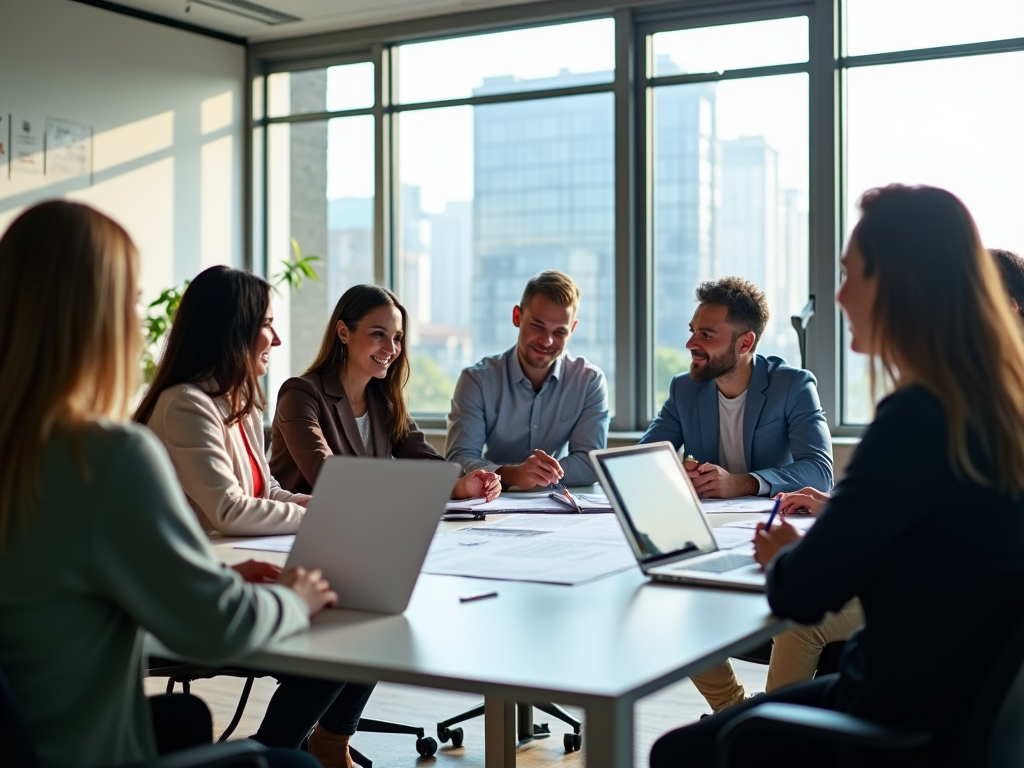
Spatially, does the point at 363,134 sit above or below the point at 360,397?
above

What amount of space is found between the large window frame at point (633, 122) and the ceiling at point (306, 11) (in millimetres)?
72

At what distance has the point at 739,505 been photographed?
2916 millimetres

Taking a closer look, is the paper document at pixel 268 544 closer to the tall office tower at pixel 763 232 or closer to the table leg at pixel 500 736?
the table leg at pixel 500 736

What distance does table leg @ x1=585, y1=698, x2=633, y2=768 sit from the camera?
1.25 meters

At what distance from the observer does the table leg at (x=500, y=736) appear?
265cm

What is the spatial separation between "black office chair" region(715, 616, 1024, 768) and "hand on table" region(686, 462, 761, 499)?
5.37ft

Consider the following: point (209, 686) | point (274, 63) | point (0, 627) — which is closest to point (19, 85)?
point (274, 63)

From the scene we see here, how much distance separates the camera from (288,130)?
22.4 ft

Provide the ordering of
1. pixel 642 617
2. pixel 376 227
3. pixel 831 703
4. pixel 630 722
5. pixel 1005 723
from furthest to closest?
pixel 376 227 → pixel 831 703 → pixel 642 617 → pixel 1005 723 → pixel 630 722

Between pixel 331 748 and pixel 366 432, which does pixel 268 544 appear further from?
pixel 366 432

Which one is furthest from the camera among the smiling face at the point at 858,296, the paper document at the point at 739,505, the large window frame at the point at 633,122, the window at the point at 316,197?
the window at the point at 316,197

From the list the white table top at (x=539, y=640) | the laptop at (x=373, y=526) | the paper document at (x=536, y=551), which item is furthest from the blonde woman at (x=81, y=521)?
the paper document at (x=536, y=551)

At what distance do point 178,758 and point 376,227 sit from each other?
17.4ft

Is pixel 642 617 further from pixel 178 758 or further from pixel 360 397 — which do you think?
pixel 360 397
